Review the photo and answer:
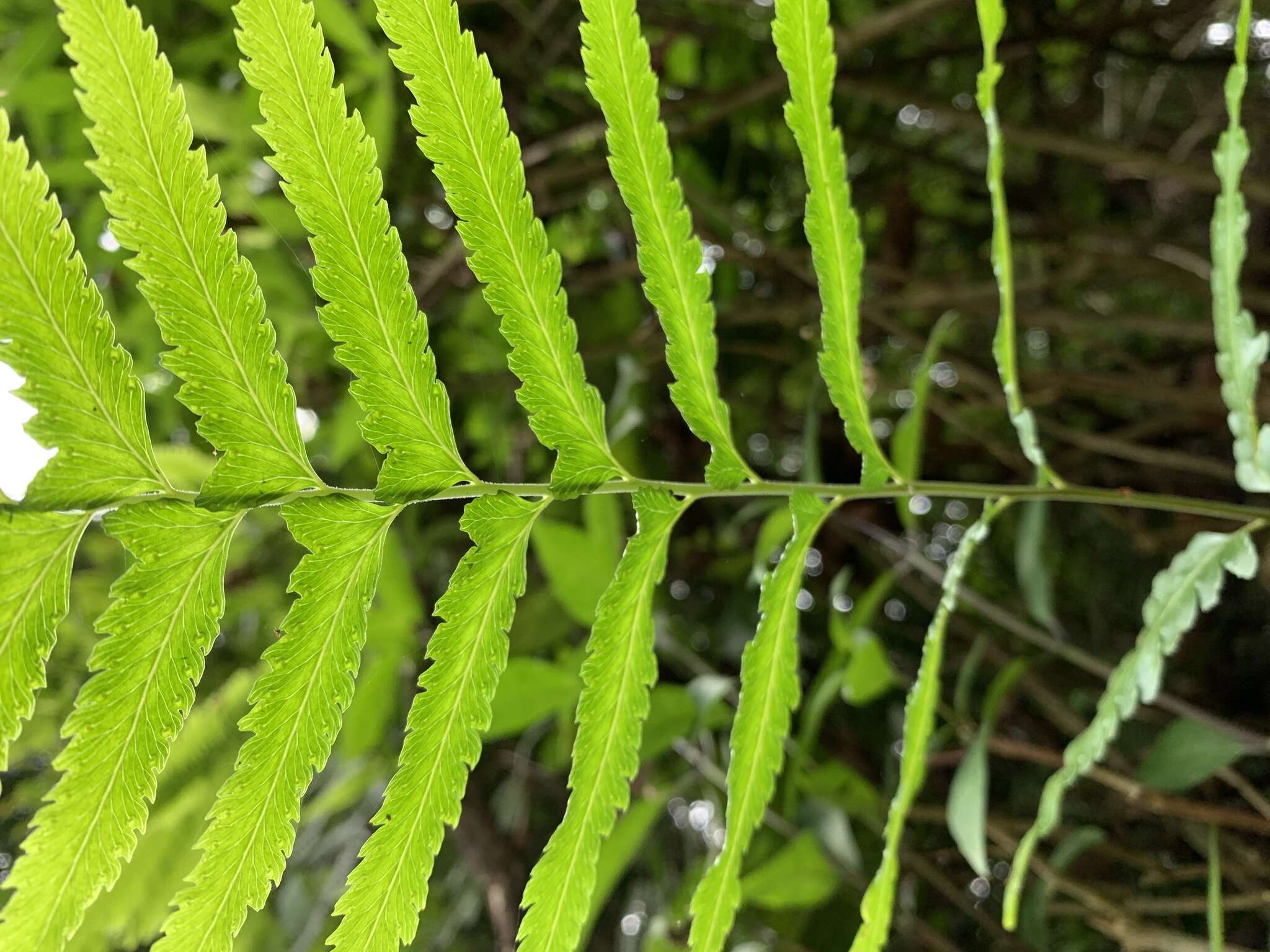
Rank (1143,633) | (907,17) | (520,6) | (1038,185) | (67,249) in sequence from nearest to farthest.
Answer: (67,249)
(1143,633)
(907,17)
(520,6)
(1038,185)

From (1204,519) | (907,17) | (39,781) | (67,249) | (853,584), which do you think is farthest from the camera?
(853,584)

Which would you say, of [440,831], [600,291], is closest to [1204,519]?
[600,291]

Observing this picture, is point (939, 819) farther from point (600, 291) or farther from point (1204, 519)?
point (600, 291)

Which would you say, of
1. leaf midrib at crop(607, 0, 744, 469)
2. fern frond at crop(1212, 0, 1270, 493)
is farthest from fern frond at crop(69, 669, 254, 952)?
fern frond at crop(1212, 0, 1270, 493)

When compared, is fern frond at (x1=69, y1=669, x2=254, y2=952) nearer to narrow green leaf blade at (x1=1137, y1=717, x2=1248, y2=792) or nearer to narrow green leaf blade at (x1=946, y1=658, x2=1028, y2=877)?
narrow green leaf blade at (x1=946, y1=658, x2=1028, y2=877)

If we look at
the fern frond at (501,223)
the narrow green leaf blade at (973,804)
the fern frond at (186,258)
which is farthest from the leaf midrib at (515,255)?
the narrow green leaf blade at (973,804)

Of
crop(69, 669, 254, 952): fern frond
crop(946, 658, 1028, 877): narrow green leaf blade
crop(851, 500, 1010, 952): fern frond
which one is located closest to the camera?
crop(851, 500, 1010, 952): fern frond
